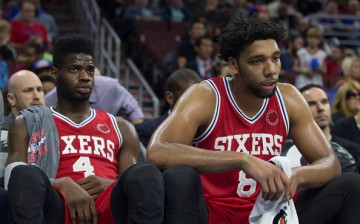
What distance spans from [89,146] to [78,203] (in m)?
0.67

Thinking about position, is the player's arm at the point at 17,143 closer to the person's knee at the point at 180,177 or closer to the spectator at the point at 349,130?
the person's knee at the point at 180,177

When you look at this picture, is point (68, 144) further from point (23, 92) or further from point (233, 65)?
point (23, 92)

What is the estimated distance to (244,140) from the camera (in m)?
4.07

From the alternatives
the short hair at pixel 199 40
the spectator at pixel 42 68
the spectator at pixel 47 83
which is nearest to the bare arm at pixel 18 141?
the spectator at pixel 47 83

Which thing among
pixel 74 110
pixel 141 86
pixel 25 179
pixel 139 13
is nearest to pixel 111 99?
pixel 74 110

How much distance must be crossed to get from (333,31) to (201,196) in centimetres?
1075

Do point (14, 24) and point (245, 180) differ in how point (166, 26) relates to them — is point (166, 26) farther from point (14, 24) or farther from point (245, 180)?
point (245, 180)

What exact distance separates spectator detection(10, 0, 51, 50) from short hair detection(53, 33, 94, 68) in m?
4.88

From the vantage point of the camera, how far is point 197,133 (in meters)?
4.06

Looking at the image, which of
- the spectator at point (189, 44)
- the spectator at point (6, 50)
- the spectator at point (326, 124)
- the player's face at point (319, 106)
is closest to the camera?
the spectator at point (326, 124)

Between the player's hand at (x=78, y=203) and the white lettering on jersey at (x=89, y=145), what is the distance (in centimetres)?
51

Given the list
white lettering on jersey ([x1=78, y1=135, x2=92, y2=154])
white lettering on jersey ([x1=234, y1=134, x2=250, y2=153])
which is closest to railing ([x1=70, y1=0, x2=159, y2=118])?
white lettering on jersey ([x1=78, y1=135, x2=92, y2=154])

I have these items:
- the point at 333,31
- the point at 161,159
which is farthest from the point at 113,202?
the point at 333,31

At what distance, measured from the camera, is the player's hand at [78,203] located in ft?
12.8
